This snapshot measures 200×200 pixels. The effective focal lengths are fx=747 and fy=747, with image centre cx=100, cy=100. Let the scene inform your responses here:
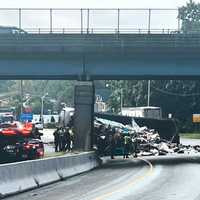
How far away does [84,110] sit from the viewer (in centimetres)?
4891

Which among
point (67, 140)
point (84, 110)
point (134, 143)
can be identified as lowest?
point (134, 143)

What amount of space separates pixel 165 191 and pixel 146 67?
27716mm

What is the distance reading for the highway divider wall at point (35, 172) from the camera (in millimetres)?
19266

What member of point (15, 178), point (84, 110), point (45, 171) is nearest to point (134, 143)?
point (84, 110)

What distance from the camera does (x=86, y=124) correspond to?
48.5m

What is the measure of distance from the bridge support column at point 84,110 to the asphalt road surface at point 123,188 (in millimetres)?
19229

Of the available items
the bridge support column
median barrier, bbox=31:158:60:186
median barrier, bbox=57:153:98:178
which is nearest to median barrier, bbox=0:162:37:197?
median barrier, bbox=31:158:60:186

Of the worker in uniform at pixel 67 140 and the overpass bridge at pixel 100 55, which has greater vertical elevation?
the overpass bridge at pixel 100 55

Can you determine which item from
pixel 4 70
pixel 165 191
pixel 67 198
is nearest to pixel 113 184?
pixel 165 191

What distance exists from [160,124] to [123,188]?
45655 mm

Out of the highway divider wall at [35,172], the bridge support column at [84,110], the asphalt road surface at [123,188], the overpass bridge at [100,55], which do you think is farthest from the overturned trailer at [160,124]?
→ the asphalt road surface at [123,188]

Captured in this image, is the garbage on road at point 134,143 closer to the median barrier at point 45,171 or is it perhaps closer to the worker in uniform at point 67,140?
the worker in uniform at point 67,140

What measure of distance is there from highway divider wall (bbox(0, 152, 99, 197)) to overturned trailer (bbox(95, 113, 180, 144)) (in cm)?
3467

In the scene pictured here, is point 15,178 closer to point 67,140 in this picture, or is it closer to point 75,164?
point 75,164
